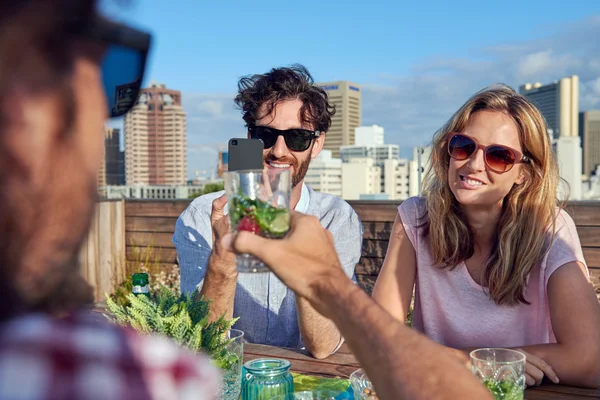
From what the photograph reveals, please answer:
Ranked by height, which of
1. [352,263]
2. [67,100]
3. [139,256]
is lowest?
[139,256]

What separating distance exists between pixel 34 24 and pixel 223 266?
141 cm

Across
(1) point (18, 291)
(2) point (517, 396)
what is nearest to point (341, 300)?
(1) point (18, 291)

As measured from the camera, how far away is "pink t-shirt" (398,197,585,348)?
2006 mm

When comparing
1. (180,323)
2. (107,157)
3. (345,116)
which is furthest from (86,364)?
(345,116)

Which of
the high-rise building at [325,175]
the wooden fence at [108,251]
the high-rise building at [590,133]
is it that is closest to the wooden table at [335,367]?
the wooden fence at [108,251]

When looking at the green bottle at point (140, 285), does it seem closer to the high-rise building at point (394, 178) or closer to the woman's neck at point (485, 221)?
the woman's neck at point (485, 221)

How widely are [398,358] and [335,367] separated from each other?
103 centimetres

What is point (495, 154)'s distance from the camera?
6.84 ft

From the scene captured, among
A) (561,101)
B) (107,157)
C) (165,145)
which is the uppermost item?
(561,101)

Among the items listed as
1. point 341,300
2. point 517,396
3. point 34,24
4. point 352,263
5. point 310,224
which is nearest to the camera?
point 34,24

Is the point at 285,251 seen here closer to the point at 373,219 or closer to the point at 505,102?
the point at 505,102

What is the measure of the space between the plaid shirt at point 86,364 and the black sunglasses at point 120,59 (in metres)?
0.22

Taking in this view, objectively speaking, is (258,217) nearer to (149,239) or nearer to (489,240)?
(489,240)

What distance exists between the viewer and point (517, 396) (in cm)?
132
